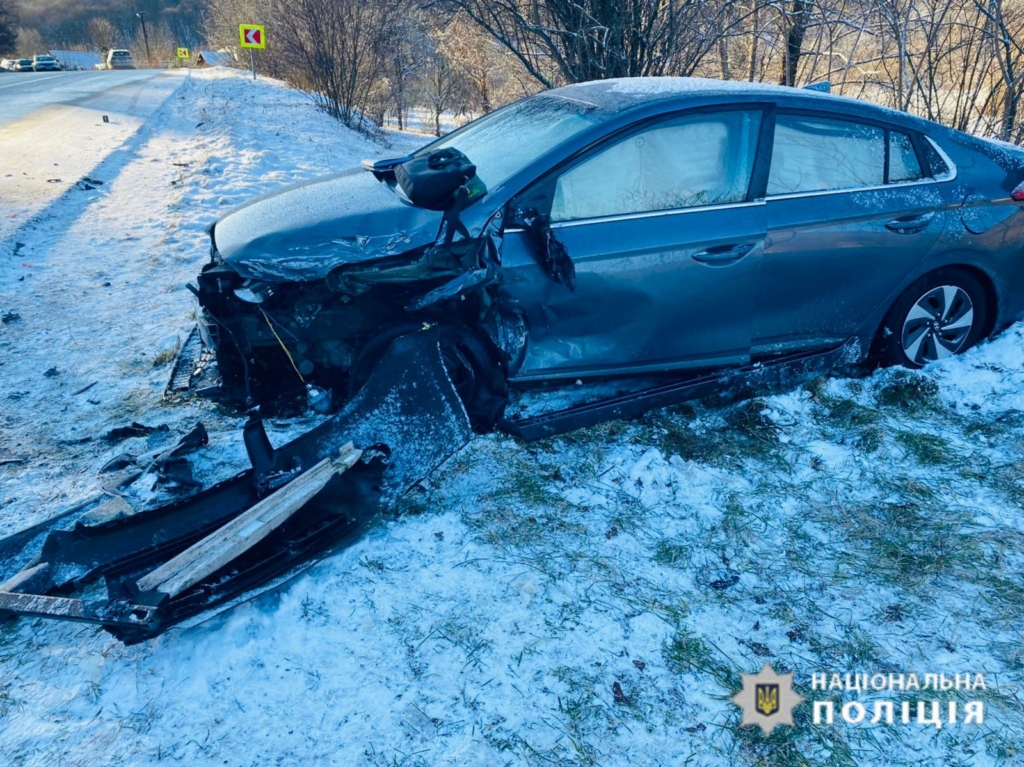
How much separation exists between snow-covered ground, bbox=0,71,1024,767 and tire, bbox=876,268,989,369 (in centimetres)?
13

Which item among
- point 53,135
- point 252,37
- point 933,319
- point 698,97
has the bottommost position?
point 933,319

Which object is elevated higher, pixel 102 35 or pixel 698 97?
pixel 102 35

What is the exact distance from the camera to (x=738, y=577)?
9.40 feet

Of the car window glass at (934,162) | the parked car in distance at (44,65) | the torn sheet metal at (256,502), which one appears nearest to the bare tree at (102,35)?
the parked car in distance at (44,65)

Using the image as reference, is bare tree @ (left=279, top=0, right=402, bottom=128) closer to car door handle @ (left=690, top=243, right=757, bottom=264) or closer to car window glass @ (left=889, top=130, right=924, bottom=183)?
car window glass @ (left=889, top=130, right=924, bottom=183)

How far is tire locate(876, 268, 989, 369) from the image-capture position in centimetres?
411

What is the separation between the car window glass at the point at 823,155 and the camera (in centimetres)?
372

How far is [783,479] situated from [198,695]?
105 inches

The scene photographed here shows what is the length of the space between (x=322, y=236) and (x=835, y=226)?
2.64 metres

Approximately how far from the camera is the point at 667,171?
358cm

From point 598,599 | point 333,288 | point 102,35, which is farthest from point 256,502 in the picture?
point 102,35

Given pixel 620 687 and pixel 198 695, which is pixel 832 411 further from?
pixel 198 695

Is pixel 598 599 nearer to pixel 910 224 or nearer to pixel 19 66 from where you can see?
pixel 910 224

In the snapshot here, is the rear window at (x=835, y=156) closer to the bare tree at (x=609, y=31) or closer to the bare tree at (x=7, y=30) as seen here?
the bare tree at (x=609, y=31)
